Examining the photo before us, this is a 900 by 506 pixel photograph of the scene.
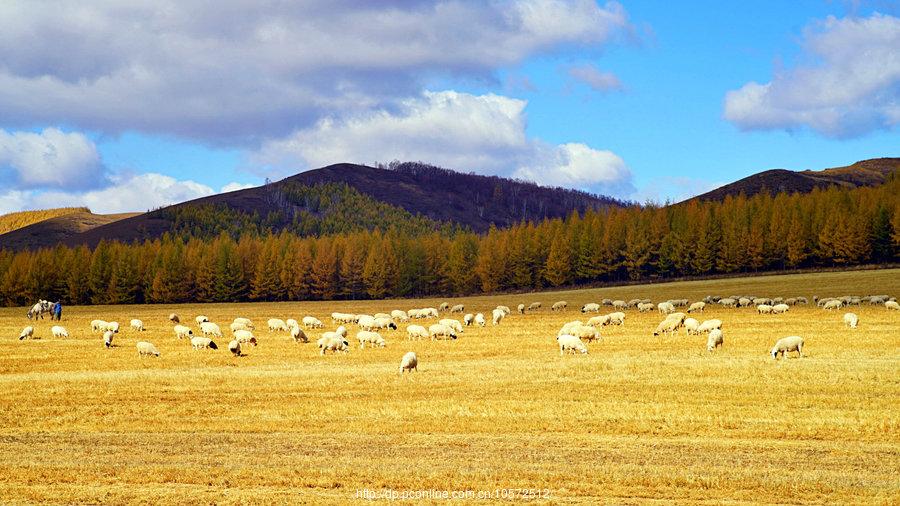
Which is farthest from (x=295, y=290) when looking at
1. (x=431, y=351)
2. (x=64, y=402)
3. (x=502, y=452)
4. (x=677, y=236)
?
(x=502, y=452)

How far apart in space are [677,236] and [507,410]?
96633mm

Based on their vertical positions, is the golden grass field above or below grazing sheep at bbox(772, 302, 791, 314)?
below

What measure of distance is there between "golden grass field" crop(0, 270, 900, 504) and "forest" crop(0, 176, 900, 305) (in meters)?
75.2

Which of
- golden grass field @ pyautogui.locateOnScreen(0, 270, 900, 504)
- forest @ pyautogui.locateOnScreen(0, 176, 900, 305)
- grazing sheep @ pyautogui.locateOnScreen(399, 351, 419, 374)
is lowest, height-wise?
golden grass field @ pyautogui.locateOnScreen(0, 270, 900, 504)

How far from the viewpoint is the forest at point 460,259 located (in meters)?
107

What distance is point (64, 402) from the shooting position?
2336 centimetres

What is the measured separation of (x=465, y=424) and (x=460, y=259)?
109552mm

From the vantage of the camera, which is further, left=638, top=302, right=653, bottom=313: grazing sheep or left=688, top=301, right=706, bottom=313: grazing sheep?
left=638, top=302, right=653, bottom=313: grazing sheep

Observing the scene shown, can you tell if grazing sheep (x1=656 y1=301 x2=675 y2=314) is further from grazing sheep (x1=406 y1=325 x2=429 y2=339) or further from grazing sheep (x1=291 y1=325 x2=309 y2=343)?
grazing sheep (x1=291 y1=325 x2=309 y2=343)

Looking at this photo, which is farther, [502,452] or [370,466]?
[502,452]

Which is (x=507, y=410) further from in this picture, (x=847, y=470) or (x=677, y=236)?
(x=677, y=236)

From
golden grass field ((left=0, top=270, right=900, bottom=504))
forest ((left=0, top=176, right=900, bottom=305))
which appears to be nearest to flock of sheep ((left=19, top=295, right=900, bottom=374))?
golden grass field ((left=0, top=270, right=900, bottom=504))

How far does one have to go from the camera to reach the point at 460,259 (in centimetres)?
12862

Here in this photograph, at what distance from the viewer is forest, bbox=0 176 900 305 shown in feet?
352
